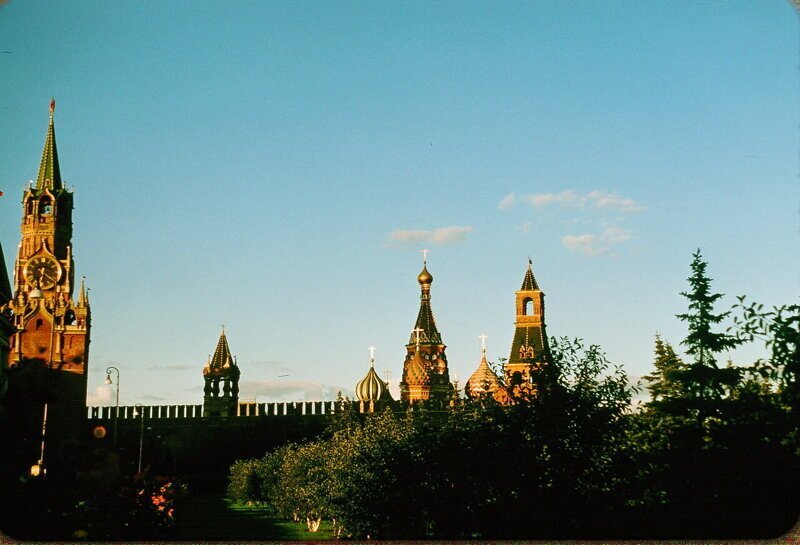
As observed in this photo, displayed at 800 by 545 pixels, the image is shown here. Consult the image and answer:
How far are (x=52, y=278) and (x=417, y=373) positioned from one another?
3866 cm

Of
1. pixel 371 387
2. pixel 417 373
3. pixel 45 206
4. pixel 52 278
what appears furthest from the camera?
pixel 417 373

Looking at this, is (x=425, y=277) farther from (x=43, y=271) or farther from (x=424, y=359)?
(x=43, y=271)

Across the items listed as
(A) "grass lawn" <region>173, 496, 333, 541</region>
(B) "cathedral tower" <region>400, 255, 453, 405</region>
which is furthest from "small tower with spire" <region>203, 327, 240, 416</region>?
(A) "grass lawn" <region>173, 496, 333, 541</region>

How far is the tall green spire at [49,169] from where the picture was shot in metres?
82.9

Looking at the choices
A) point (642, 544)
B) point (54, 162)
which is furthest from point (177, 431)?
point (642, 544)

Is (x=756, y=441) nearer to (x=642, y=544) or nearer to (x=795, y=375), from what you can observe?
(x=642, y=544)

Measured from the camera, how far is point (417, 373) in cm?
10156

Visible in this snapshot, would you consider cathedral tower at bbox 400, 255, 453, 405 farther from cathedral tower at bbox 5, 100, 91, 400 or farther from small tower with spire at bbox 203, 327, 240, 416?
cathedral tower at bbox 5, 100, 91, 400

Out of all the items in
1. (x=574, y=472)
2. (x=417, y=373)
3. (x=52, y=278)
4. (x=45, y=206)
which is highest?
(x=45, y=206)

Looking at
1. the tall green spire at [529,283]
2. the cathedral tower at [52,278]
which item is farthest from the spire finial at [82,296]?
the tall green spire at [529,283]

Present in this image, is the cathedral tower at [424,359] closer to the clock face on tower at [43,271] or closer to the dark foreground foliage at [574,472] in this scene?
the clock face on tower at [43,271]

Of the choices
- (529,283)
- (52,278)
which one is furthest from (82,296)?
(529,283)

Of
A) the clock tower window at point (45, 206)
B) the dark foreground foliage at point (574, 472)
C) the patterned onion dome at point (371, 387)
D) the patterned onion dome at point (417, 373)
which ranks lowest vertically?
the dark foreground foliage at point (574, 472)

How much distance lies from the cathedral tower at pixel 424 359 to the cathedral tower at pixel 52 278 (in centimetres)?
3313
